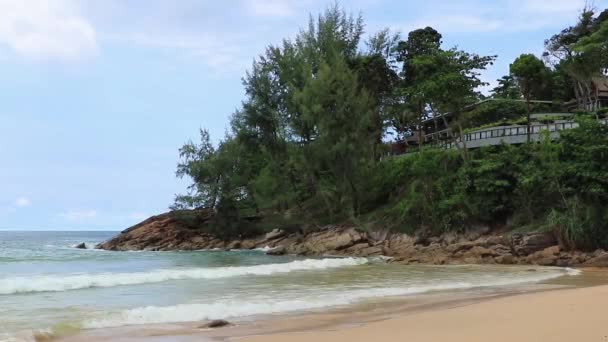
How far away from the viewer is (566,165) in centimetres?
2562

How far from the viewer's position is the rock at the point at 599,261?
21.3 meters

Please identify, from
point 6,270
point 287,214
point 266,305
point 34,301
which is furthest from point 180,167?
point 266,305

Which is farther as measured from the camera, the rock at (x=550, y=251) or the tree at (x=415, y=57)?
the tree at (x=415, y=57)

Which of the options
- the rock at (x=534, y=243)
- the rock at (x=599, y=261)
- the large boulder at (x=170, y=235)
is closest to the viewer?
the rock at (x=599, y=261)

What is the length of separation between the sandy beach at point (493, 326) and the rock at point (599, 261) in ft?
40.6

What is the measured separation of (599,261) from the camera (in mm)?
21484

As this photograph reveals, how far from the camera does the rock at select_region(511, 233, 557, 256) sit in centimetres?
2447

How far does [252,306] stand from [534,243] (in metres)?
17.0

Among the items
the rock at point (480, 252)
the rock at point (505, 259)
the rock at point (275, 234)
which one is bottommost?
the rock at point (505, 259)

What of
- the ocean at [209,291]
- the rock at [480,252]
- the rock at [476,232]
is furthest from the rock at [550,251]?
the rock at [476,232]

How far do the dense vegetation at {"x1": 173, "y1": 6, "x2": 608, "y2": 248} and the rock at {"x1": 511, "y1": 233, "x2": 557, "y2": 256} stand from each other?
634 millimetres

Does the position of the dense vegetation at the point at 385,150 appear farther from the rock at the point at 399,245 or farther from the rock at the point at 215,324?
the rock at the point at 215,324

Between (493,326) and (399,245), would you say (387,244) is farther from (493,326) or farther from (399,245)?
(493,326)

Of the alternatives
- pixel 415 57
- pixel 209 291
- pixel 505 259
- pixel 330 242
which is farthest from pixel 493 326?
pixel 415 57
